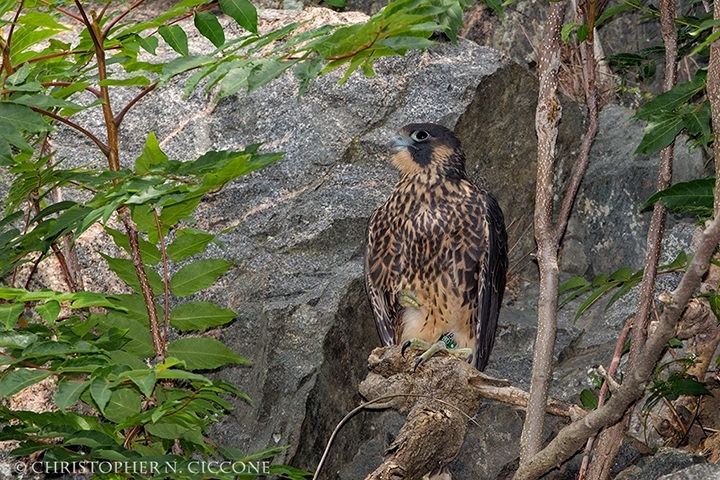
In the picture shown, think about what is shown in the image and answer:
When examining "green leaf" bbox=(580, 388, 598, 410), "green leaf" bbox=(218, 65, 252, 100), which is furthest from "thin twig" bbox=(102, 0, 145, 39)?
"green leaf" bbox=(580, 388, 598, 410)

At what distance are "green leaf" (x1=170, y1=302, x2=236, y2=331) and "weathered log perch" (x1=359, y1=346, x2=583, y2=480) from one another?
2.32 ft

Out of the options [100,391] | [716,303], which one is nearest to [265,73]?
[100,391]

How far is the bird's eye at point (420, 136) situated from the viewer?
454 cm

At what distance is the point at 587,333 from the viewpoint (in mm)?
4648

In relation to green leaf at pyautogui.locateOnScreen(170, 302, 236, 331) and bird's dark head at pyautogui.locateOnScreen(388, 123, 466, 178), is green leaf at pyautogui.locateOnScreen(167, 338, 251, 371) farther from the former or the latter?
bird's dark head at pyautogui.locateOnScreen(388, 123, 466, 178)

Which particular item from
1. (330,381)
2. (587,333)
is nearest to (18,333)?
(330,381)

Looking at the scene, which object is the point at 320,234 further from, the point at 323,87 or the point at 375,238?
the point at 323,87

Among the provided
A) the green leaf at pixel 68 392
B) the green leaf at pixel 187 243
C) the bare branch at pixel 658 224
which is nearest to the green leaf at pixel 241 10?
the green leaf at pixel 187 243

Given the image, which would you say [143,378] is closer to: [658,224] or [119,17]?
[119,17]

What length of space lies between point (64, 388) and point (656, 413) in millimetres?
2527

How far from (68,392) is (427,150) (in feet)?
8.04

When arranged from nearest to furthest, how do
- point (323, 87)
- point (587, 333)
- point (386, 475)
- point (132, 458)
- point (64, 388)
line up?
point (64, 388), point (132, 458), point (386, 475), point (587, 333), point (323, 87)

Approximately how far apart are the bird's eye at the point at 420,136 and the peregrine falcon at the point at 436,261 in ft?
0.15

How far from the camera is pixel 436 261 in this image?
4.34 metres
